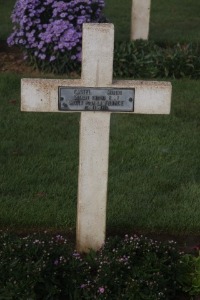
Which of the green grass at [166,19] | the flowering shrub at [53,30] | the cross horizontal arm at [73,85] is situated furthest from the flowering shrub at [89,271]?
the green grass at [166,19]

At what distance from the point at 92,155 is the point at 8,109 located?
3.14 meters

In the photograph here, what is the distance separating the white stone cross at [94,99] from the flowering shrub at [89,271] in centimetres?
32

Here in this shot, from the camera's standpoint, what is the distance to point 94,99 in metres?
4.10

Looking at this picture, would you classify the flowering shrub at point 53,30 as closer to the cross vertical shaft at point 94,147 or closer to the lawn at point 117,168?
the lawn at point 117,168

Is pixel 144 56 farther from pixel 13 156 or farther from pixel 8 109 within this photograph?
pixel 13 156

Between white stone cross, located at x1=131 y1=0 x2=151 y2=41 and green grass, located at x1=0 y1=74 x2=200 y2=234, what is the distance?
7.12 feet

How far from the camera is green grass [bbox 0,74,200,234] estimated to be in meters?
4.83

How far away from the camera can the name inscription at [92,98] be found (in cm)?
408

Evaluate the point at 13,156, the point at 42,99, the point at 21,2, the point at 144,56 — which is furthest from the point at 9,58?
the point at 42,99

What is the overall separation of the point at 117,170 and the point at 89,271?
1694 millimetres

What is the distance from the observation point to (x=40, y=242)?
409 centimetres

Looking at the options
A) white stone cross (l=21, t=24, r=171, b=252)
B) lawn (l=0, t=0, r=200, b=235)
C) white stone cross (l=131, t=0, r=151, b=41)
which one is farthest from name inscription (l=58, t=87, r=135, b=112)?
white stone cross (l=131, t=0, r=151, b=41)

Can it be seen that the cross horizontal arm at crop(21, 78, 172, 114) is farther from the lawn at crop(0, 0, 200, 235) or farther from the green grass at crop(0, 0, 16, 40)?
the green grass at crop(0, 0, 16, 40)

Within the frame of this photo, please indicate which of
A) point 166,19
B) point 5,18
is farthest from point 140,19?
point 5,18
